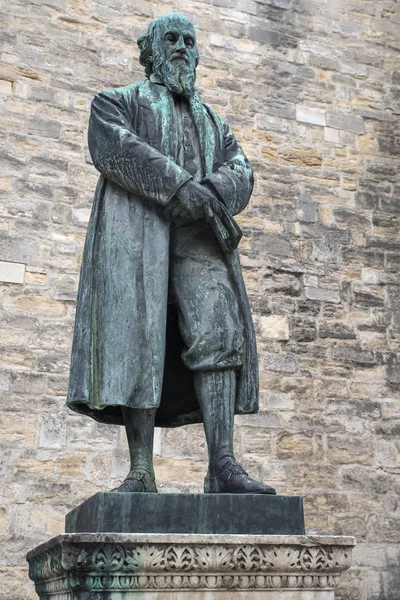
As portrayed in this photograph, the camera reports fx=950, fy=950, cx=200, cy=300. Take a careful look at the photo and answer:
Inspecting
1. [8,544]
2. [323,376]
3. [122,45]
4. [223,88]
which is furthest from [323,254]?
[8,544]

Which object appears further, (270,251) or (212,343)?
(270,251)

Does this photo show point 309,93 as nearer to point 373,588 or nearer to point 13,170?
point 13,170

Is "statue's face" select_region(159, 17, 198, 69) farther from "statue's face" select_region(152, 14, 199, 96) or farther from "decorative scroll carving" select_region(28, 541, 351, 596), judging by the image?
"decorative scroll carving" select_region(28, 541, 351, 596)

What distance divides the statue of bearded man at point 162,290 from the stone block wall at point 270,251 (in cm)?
317

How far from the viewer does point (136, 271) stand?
3209 millimetres

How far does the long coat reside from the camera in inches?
123

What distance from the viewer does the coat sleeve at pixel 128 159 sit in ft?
10.5

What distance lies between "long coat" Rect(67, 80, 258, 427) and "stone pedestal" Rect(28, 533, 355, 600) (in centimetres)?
53

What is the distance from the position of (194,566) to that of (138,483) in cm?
38

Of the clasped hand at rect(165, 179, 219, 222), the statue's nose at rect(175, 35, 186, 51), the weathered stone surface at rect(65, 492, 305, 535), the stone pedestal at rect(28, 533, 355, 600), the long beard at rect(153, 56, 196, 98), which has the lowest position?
the stone pedestal at rect(28, 533, 355, 600)

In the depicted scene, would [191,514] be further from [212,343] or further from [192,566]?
[212,343]

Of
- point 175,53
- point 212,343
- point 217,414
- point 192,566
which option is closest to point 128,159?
point 175,53

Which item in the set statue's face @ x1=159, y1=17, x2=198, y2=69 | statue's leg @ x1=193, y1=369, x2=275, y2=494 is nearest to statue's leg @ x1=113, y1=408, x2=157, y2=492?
statue's leg @ x1=193, y1=369, x2=275, y2=494

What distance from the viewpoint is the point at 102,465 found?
6.46 metres
